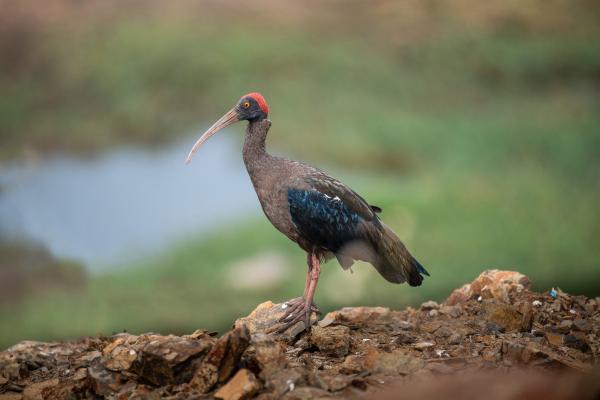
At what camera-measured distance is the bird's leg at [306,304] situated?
7.71 metres

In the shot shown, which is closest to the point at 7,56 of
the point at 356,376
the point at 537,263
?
the point at 537,263

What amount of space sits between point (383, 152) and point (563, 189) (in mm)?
3279

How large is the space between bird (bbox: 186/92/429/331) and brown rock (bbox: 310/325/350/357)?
39cm

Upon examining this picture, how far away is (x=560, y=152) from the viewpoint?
585 inches

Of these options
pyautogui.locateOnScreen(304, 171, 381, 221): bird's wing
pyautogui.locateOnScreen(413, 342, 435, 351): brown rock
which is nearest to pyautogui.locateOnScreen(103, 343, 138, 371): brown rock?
pyautogui.locateOnScreen(304, 171, 381, 221): bird's wing

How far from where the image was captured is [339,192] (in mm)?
7902

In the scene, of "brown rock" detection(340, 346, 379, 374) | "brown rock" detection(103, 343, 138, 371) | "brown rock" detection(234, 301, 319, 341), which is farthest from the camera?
"brown rock" detection(234, 301, 319, 341)

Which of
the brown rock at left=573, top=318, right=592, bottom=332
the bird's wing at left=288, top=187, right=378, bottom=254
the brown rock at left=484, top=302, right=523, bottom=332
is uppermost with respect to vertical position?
the bird's wing at left=288, top=187, right=378, bottom=254

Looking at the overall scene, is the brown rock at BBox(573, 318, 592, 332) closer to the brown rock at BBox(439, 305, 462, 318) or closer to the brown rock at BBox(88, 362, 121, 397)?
the brown rock at BBox(439, 305, 462, 318)

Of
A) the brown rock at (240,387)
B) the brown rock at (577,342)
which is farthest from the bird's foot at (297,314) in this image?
the brown rock at (577,342)

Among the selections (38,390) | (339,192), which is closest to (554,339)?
(339,192)

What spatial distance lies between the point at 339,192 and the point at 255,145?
0.96 m

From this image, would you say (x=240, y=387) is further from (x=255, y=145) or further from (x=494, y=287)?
(x=494, y=287)

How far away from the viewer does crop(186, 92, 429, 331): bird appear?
7.73 metres
